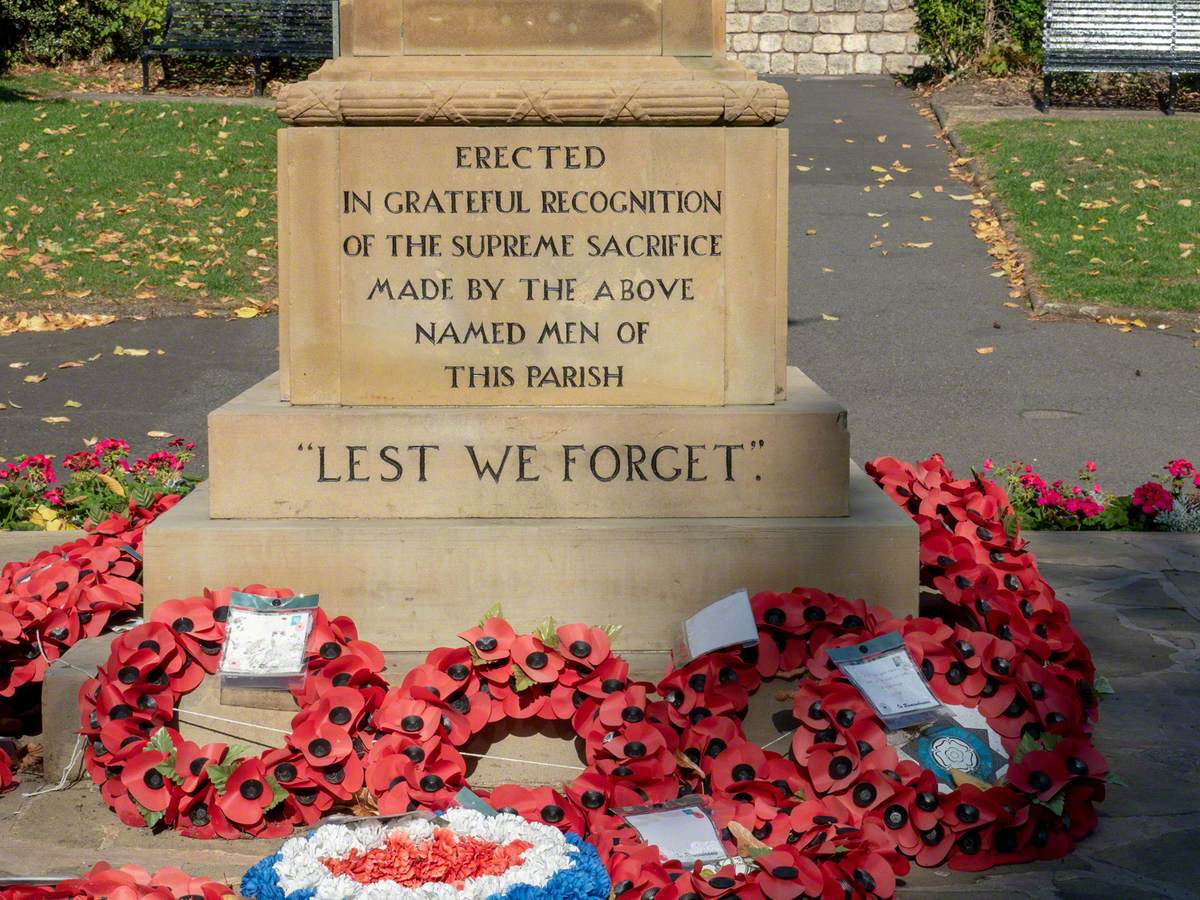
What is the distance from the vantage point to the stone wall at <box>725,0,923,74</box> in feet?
65.6

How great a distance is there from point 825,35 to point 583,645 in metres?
17.6

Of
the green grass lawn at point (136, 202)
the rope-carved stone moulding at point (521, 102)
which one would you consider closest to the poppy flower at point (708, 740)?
the rope-carved stone moulding at point (521, 102)

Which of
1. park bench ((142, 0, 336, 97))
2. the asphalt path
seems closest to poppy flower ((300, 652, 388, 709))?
the asphalt path

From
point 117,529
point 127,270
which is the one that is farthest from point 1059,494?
point 127,270

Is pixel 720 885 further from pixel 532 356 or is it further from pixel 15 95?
pixel 15 95

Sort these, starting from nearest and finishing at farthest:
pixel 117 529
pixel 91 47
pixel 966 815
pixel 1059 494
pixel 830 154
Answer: pixel 966 815 < pixel 117 529 < pixel 1059 494 < pixel 830 154 < pixel 91 47

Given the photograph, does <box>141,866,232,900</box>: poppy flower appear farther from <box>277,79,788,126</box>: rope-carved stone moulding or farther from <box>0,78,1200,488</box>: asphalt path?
<box>0,78,1200,488</box>: asphalt path

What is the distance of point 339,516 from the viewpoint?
13.5ft

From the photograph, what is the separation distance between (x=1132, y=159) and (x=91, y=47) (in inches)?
519

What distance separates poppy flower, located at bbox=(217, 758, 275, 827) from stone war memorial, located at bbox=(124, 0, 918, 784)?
1.84ft

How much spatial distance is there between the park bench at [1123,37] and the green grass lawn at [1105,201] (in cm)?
78

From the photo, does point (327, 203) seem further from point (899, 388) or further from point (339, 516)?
point (899, 388)

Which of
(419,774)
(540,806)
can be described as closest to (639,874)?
(540,806)

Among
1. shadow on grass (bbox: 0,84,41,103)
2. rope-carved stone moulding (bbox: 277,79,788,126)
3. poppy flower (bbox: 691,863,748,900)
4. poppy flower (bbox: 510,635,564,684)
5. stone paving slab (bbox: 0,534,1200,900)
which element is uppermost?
shadow on grass (bbox: 0,84,41,103)
